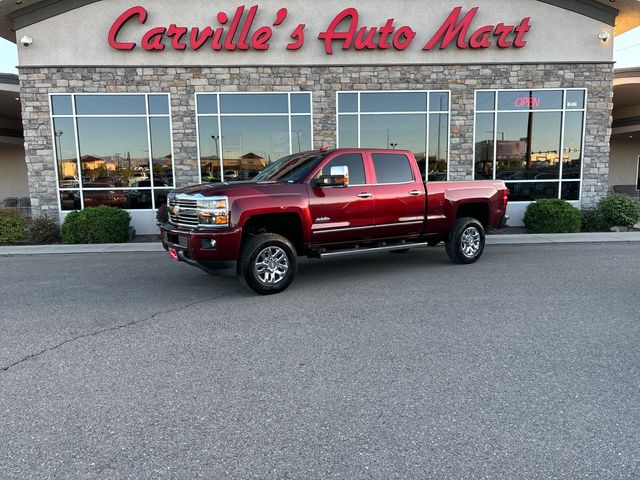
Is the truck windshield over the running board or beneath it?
over

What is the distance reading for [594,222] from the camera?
13758mm

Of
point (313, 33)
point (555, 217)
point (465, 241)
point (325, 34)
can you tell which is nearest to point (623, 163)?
point (555, 217)

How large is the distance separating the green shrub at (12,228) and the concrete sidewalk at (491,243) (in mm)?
817

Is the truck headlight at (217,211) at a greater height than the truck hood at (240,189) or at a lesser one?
lesser

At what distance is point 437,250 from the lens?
418 inches

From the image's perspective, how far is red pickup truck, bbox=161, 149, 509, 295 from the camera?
6473 millimetres

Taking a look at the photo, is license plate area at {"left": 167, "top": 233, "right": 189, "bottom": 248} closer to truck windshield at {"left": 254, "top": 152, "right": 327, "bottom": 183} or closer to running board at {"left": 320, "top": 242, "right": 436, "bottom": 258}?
truck windshield at {"left": 254, "top": 152, "right": 327, "bottom": 183}

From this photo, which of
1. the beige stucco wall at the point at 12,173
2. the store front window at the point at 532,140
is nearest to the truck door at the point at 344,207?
the store front window at the point at 532,140

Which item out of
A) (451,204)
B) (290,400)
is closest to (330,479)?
(290,400)

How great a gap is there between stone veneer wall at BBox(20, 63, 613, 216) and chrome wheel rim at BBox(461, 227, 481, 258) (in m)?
5.63

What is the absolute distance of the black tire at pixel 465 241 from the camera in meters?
8.71

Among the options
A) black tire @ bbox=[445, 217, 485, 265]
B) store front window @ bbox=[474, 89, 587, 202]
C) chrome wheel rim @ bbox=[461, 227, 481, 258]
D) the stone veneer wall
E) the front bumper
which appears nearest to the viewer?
the front bumper

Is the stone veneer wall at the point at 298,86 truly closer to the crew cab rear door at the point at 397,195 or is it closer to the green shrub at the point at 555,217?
the green shrub at the point at 555,217

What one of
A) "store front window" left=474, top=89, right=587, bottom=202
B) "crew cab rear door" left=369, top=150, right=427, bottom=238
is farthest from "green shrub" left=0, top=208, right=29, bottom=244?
"store front window" left=474, top=89, right=587, bottom=202
